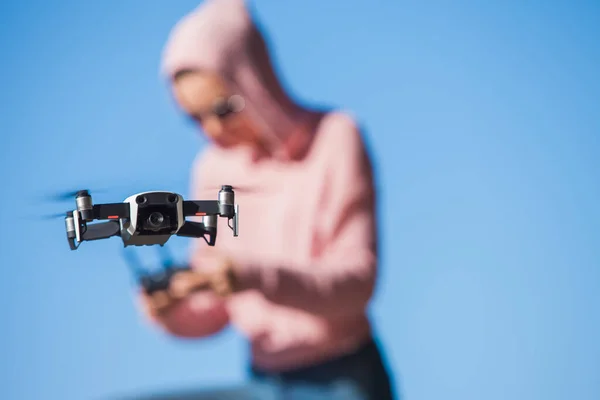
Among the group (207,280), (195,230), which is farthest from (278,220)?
(195,230)

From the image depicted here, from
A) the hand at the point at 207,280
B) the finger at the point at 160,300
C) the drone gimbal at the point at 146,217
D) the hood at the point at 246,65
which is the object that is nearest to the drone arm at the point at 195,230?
the drone gimbal at the point at 146,217

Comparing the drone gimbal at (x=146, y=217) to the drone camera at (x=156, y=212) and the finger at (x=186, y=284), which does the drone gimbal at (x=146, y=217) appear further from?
the finger at (x=186, y=284)

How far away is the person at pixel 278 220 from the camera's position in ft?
7.77

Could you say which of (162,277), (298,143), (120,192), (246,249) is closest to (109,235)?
(120,192)

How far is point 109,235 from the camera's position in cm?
206

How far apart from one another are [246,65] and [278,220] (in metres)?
0.40

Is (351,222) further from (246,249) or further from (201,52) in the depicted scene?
(201,52)

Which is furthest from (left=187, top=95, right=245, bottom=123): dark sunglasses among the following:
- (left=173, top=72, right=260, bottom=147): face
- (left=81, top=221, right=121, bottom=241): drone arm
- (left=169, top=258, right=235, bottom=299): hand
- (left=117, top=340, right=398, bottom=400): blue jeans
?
(left=117, top=340, right=398, bottom=400): blue jeans

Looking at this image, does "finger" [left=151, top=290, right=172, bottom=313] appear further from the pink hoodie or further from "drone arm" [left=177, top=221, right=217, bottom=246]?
"drone arm" [left=177, top=221, right=217, bottom=246]

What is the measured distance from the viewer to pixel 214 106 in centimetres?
249

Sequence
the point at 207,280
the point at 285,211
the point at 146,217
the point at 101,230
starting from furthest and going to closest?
the point at 285,211
the point at 207,280
the point at 101,230
the point at 146,217

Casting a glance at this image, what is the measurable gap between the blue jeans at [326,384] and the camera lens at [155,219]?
1.94 feet

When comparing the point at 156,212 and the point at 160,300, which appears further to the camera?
the point at 160,300

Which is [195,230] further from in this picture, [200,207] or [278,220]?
[278,220]
